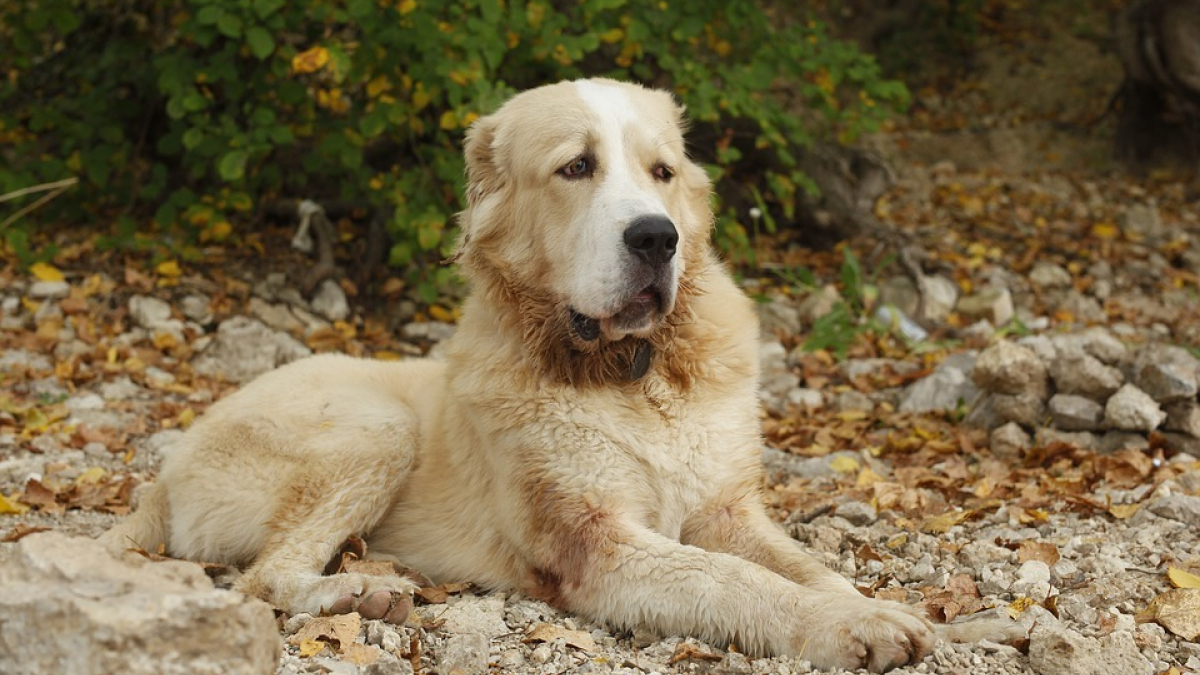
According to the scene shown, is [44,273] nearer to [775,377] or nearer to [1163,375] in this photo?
[775,377]

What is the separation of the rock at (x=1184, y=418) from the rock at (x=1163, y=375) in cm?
3

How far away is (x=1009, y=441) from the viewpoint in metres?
5.06

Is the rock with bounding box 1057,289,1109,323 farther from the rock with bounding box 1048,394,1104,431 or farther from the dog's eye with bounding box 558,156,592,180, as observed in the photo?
the dog's eye with bounding box 558,156,592,180

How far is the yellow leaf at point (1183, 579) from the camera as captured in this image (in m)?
3.31

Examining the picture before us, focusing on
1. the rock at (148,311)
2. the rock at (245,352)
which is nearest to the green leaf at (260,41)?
the rock at (245,352)

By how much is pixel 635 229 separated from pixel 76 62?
6266 millimetres

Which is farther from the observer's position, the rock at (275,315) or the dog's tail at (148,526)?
the rock at (275,315)

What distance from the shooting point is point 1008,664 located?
2846 millimetres

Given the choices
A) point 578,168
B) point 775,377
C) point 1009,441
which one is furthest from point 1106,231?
point 578,168

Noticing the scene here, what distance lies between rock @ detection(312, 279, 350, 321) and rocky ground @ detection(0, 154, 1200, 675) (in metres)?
0.02

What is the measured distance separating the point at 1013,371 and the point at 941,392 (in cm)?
61

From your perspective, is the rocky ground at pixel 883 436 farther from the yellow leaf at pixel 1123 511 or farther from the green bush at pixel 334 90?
the green bush at pixel 334 90

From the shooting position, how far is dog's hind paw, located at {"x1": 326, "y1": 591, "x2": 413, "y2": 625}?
326 centimetres

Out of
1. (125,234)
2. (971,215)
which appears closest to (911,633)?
(125,234)
